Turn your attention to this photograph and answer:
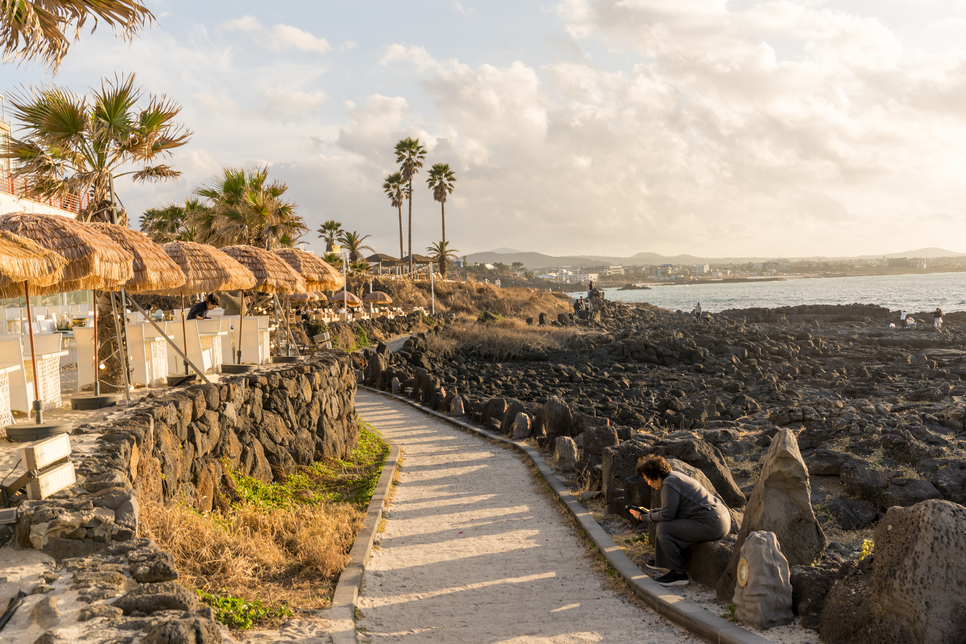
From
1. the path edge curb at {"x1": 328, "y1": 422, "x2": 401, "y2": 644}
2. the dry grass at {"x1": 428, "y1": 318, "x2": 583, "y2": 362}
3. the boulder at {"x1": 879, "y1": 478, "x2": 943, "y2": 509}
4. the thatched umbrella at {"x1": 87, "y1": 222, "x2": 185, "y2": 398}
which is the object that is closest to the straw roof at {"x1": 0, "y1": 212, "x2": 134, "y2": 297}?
the thatched umbrella at {"x1": 87, "y1": 222, "x2": 185, "y2": 398}

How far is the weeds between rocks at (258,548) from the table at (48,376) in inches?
94.2

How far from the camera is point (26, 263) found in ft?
19.9

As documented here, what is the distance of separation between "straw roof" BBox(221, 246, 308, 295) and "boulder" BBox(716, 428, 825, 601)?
9.51m

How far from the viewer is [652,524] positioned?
22.4 ft

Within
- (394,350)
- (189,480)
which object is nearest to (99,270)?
(189,480)

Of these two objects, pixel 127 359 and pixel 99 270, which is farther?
pixel 127 359

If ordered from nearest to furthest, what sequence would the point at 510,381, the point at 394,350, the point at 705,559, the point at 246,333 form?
the point at 705,559 → the point at 246,333 → the point at 510,381 → the point at 394,350

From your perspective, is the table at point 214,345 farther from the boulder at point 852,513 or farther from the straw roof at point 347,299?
the straw roof at point 347,299

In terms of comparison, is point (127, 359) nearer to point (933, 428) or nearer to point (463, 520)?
point (463, 520)

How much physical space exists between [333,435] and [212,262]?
384 cm

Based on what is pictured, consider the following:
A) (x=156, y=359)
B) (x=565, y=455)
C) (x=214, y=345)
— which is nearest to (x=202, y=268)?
(x=156, y=359)

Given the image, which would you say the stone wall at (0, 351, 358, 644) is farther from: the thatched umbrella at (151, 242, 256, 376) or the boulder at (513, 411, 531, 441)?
the boulder at (513, 411, 531, 441)

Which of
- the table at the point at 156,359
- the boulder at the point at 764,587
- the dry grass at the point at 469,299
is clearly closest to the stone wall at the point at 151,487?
the table at the point at 156,359

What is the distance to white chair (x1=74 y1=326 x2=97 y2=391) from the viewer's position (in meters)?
9.20
